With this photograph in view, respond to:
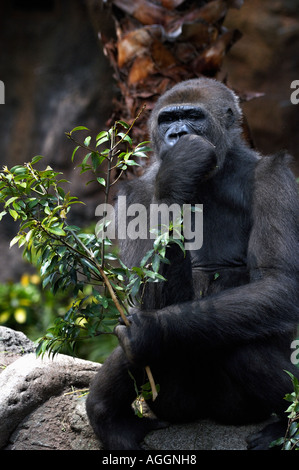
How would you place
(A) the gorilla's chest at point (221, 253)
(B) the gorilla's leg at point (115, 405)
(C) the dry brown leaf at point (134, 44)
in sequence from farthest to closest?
(C) the dry brown leaf at point (134, 44), (A) the gorilla's chest at point (221, 253), (B) the gorilla's leg at point (115, 405)

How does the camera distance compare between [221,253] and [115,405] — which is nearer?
[115,405]

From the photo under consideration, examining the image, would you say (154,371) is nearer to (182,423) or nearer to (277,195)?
(182,423)

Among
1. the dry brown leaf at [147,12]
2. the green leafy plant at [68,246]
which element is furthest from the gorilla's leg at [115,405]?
the dry brown leaf at [147,12]

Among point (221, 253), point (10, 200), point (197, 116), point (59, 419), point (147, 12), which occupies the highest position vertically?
point (147, 12)

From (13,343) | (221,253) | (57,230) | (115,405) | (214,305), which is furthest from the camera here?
(13,343)

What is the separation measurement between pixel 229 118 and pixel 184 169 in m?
0.87

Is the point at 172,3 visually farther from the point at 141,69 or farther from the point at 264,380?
the point at 264,380

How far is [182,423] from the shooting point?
3.58 m

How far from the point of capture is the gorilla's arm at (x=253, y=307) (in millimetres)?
3107

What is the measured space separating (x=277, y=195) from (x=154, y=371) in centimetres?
115

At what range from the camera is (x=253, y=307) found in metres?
3.24

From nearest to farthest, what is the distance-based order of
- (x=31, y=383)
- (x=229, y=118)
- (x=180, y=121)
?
(x=180, y=121), (x=31, y=383), (x=229, y=118)

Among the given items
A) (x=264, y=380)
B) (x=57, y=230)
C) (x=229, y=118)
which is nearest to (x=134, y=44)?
(x=229, y=118)

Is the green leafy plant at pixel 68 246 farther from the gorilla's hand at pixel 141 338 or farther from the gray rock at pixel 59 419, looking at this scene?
the gray rock at pixel 59 419
